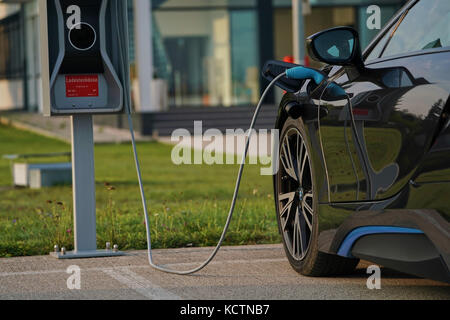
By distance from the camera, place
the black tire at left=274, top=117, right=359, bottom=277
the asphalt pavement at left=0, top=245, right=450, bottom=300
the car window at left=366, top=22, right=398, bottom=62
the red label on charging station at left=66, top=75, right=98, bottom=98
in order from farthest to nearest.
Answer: the red label on charging station at left=66, top=75, right=98, bottom=98, the black tire at left=274, top=117, right=359, bottom=277, the car window at left=366, top=22, right=398, bottom=62, the asphalt pavement at left=0, top=245, right=450, bottom=300

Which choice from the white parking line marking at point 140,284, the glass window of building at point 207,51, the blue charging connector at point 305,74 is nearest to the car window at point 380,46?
the blue charging connector at point 305,74

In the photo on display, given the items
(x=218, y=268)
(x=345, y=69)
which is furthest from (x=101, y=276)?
(x=345, y=69)

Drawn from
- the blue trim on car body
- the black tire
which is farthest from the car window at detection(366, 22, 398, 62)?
the blue trim on car body

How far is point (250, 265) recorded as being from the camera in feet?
18.2

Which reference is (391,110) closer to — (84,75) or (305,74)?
(305,74)

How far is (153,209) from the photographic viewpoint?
8.73m

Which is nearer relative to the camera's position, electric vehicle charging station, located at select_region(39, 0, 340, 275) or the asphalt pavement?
the asphalt pavement

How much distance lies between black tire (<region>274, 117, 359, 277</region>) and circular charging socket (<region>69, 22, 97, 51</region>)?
1.53 metres

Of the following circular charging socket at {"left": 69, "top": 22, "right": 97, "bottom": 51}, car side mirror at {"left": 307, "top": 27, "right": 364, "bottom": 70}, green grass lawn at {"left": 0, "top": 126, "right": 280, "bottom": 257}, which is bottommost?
green grass lawn at {"left": 0, "top": 126, "right": 280, "bottom": 257}

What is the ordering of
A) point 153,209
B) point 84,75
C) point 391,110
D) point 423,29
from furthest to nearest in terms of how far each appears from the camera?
point 153,209 < point 84,75 < point 423,29 < point 391,110

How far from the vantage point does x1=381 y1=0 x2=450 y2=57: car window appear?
A: 14.1 feet

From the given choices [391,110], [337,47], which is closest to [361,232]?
[391,110]

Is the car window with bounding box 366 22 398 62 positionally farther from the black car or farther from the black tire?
the black tire

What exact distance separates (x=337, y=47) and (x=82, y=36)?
2.22 meters
